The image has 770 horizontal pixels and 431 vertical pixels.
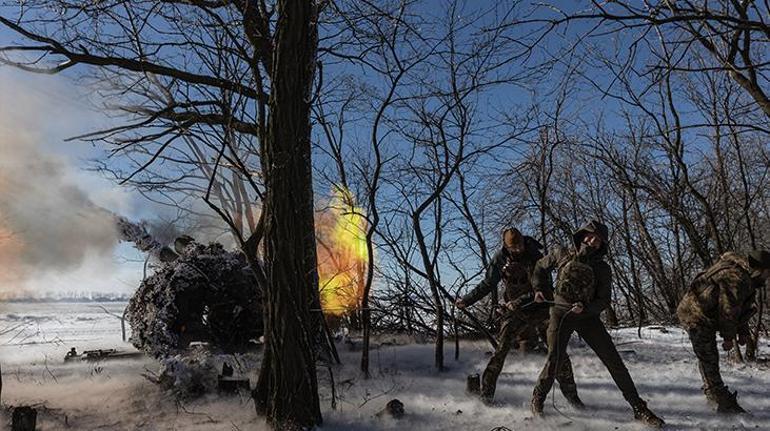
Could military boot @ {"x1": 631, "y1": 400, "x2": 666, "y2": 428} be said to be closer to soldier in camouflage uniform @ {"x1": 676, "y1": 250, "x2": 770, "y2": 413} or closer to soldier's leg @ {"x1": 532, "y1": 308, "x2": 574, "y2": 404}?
soldier's leg @ {"x1": 532, "y1": 308, "x2": 574, "y2": 404}

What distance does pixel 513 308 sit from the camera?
557 cm

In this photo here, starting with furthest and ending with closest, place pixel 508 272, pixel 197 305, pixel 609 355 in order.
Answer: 1. pixel 197 305
2. pixel 508 272
3. pixel 609 355

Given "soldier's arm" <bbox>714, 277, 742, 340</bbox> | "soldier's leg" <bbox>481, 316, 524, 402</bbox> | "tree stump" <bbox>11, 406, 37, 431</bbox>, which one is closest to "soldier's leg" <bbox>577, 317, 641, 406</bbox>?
"soldier's leg" <bbox>481, 316, 524, 402</bbox>

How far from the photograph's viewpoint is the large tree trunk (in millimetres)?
4555

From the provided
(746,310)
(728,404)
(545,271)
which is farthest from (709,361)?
(545,271)

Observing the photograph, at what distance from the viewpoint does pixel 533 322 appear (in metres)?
5.59

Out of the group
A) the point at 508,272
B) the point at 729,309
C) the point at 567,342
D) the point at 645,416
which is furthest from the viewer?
the point at 508,272

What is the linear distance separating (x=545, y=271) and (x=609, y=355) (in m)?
1.03

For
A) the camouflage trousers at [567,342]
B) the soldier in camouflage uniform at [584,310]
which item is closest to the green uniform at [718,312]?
the camouflage trousers at [567,342]

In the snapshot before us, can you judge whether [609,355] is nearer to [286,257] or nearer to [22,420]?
[286,257]

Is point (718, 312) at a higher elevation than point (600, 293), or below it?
below

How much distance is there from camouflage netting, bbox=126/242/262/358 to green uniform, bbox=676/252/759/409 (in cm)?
591

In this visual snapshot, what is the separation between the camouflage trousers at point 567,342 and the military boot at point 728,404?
82cm

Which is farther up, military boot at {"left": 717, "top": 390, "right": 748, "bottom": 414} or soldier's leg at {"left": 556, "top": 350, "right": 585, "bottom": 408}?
soldier's leg at {"left": 556, "top": 350, "right": 585, "bottom": 408}
